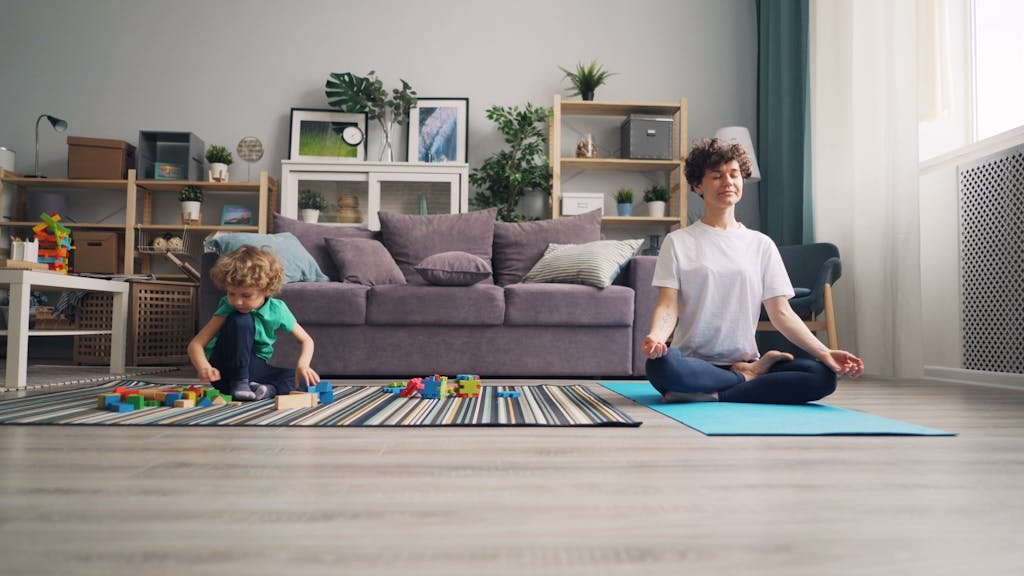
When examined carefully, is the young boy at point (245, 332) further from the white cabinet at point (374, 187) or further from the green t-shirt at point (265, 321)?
the white cabinet at point (374, 187)

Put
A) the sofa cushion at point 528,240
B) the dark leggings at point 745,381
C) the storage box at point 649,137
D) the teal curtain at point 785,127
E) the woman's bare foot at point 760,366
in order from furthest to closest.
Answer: the storage box at point 649,137 → the teal curtain at point 785,127 → the sofa cushion at point 528,240 → the woman's bare foot at point 760,366 → the dark leggings at point 745,381

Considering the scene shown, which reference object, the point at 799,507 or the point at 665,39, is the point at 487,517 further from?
the point at 665,39

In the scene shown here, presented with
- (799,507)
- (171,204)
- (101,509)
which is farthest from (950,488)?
(171,204)

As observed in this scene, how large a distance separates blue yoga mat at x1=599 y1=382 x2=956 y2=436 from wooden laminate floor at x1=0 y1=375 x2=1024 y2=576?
0.06 metres

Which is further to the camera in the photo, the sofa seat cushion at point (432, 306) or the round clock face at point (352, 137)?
the round clock face at point (352, 137)

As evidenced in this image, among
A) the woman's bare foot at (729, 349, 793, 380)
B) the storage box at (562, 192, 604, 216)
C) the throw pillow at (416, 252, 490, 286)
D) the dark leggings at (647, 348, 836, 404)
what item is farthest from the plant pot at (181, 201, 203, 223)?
the woman's bare foot at (729, 349, 793, 380)

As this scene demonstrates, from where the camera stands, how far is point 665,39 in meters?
4.88

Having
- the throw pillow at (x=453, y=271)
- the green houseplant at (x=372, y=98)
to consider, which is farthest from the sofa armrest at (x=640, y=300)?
the green houseplant at (x=372, y=98)

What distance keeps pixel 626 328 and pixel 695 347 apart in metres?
0.95

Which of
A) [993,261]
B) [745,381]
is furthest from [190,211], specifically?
[993,261]

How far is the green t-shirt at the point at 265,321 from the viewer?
6.56ft

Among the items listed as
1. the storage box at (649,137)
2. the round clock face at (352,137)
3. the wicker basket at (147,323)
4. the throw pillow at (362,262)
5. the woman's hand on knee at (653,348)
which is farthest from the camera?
the round clock face at (352,137)

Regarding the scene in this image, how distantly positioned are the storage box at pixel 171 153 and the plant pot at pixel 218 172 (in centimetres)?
13

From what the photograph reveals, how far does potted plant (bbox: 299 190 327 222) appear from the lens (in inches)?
176
